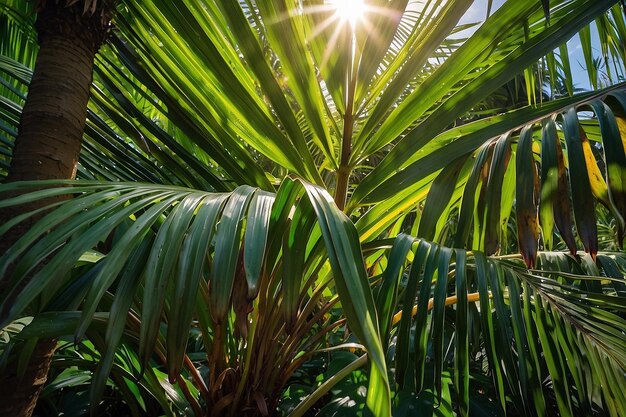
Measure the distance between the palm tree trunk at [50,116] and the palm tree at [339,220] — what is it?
0.07 metres

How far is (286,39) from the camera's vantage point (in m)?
0.77

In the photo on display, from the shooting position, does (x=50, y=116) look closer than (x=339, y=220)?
No

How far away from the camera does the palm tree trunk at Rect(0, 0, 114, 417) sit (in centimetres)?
57

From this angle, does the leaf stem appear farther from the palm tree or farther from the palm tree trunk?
the palm tree trunk

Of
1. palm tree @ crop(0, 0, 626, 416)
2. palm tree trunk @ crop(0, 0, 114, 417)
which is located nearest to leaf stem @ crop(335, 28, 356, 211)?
palm tree @ crop(0, 0, 626, 416)

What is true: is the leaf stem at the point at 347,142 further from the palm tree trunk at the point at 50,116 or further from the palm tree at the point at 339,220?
the palm tree trunk at the point at 50,116

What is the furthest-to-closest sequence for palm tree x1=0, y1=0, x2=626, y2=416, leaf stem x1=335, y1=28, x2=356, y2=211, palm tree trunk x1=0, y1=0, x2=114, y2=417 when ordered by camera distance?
leaf stem x1=335, y1=28, x2=356, y2=211
palm tree trunk x1=0, y1=0, x2=114, y2=417
palm tree x1=0, y1=0, x2=626, y2=416

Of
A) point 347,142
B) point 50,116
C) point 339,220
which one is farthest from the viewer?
point 347,142

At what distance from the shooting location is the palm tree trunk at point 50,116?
0.57 m

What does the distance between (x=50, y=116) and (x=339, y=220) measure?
464 mm

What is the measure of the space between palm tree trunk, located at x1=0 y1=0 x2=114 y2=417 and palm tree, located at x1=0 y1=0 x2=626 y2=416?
0.23 ft

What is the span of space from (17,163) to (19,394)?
315 millimetres

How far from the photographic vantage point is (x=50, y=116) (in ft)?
2.01

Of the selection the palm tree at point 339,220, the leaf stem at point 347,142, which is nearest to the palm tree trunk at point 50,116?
the palm tree at point 339,220
